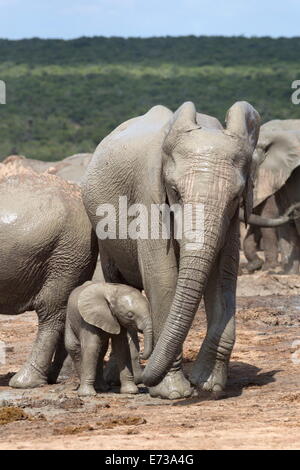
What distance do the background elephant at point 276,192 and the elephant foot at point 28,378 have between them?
8.54 metres

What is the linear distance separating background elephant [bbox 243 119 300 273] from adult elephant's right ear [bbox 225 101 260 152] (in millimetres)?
Answer: 9229

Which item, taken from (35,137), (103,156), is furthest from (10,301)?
(35,137)

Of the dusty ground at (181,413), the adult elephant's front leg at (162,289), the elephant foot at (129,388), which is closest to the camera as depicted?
the dusty ground at (181,413)

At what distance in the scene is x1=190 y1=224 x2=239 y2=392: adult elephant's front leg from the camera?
7.44 m

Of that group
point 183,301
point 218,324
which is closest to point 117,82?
point 218,324

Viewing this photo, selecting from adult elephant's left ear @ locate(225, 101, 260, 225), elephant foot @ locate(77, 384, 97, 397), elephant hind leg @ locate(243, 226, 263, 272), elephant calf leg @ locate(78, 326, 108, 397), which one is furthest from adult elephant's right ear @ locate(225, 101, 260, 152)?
elephant hind leg @ locate(243, 226, 263, 272)

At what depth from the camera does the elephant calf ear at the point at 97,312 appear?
7.60m

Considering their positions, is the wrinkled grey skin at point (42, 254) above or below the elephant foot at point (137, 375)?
above

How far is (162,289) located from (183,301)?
62 centimetres

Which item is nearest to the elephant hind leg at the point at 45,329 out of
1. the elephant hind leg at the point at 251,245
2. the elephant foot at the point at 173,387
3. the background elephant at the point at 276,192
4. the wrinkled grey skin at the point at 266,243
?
the elephant foot at the point at 173,387

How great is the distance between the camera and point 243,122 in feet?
23.4

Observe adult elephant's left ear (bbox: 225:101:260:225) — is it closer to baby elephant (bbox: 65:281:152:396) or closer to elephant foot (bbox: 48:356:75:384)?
baby elephant (bbox: 65:281:152:396)

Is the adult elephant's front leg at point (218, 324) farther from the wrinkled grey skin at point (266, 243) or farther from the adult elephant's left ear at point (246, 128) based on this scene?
the wrinkled grey skin at point (266, 243)

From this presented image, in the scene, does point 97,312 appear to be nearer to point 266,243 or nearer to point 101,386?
point 101,386
